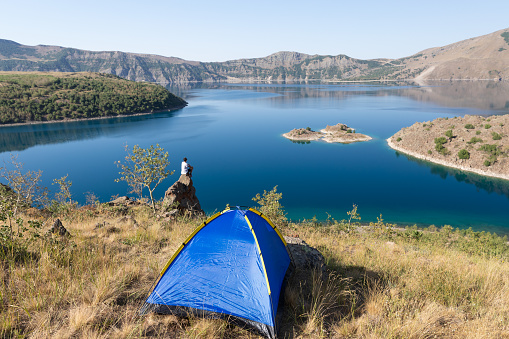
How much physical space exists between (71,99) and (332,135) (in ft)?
395

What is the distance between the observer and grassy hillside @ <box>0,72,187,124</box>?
10094 cm

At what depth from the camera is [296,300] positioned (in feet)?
20.0

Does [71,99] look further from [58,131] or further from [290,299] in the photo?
[290,299]

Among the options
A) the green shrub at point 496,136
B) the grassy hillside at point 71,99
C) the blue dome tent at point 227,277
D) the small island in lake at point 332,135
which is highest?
the grassy hillside at point 71,99

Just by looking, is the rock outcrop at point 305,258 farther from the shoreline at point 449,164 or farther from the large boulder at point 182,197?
the shoreline at point 449,164

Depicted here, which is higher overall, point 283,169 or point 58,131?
point 58,131

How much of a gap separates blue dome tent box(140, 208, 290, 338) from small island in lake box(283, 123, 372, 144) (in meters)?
78.4

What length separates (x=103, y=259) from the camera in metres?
7.09

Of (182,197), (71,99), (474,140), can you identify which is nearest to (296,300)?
(182,197)

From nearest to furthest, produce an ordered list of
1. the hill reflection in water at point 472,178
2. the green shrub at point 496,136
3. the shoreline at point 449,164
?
the hill reflection in water at point 472,178, the shoreline at point 449,164, the green shrub at point 496,136

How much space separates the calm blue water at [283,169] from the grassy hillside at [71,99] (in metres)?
10.5

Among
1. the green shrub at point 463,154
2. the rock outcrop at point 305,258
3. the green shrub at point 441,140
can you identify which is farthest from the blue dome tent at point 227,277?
the green shrub at point 441,140

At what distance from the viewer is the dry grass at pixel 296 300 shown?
16.0 ft

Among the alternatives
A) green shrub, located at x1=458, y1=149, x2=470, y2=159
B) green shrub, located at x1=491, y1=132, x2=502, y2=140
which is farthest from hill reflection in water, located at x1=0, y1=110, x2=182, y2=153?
green shrub, located at x1=491, y1=132, x2=502, y2=140
